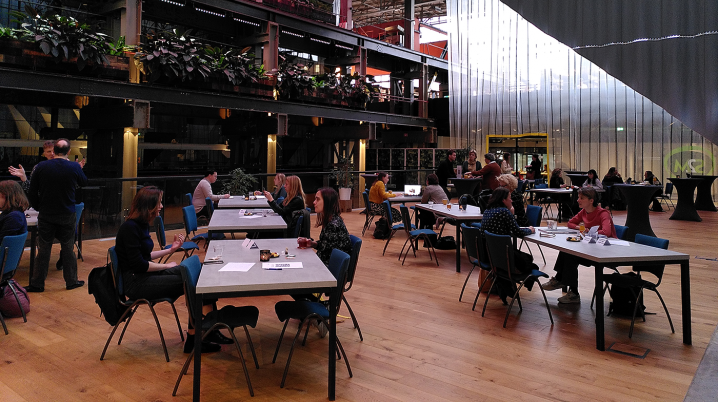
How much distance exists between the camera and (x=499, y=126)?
20828 millimetres

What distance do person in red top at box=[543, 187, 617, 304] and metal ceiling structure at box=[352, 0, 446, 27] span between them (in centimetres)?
2240

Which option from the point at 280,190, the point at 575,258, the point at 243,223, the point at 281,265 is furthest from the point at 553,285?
the point at 280,190

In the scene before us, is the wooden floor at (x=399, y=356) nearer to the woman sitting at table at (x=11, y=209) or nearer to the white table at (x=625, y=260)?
the white table at (x=625, y=260)

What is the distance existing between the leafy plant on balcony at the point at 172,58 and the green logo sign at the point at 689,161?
621 inches

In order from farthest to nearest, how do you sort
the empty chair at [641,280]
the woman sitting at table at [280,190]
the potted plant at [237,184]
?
the potted plant at [237,184], the woman sitting at table at [280,190], the empty chair at [641,280]

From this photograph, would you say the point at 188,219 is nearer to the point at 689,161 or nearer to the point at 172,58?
the point at 172,58

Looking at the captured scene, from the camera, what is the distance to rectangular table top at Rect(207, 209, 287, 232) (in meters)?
5.51

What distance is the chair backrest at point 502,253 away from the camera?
4.83 metres

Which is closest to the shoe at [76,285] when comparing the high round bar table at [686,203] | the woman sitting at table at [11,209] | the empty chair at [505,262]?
the woman sitting at table at [11,209]

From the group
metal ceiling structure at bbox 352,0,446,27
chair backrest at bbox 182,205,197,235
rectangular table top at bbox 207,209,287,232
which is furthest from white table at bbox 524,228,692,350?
metal ceiling structure at bbox 352,0,446,27

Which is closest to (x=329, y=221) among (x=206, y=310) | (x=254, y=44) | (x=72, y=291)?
(x=206, y=310)

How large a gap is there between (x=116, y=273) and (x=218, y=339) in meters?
1.00

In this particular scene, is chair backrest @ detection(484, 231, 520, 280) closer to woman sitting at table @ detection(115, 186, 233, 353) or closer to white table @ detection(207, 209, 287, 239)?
white table @ detection(207, 209, 287, 239)

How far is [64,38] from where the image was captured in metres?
9.17
